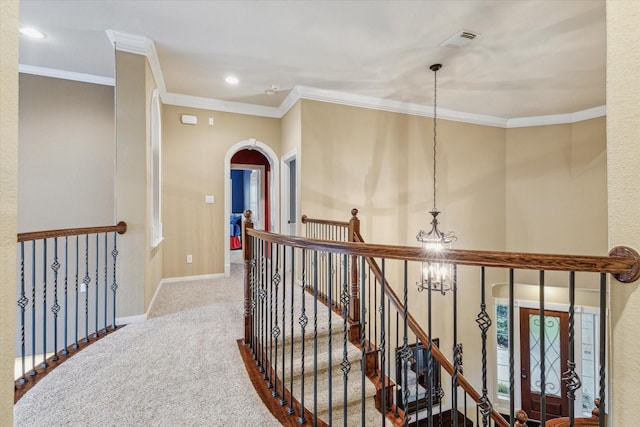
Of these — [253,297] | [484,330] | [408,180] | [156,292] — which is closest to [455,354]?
[484,330]

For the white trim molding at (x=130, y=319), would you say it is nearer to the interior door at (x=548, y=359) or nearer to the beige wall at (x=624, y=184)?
the beige wall at (x=624, y=184)

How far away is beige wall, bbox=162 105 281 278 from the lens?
432cm

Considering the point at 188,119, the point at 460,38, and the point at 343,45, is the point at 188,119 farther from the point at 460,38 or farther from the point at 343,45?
the point at 460,38

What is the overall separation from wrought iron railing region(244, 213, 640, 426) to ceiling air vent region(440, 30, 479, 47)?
84.7 inches

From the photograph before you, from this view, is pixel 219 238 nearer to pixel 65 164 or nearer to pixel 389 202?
pixel 65 164

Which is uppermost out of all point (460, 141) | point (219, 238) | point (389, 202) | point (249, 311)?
point (460, 141)

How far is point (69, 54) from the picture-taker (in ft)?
10.6

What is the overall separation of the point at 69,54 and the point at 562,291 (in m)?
8.14

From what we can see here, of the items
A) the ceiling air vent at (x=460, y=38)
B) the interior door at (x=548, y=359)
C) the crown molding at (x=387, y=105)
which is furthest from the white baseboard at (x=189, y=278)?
the interior door at (x=548, y=359)

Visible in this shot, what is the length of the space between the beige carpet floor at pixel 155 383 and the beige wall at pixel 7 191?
1.18 metres

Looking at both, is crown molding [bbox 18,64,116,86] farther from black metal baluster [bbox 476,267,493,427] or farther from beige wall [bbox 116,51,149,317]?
black metal baluster [bbox 476,267,493,427]

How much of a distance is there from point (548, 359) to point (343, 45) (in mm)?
6457

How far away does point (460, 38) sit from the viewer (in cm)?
290

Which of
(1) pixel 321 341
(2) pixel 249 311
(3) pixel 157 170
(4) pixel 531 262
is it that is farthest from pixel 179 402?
(3) pixel 157 170
